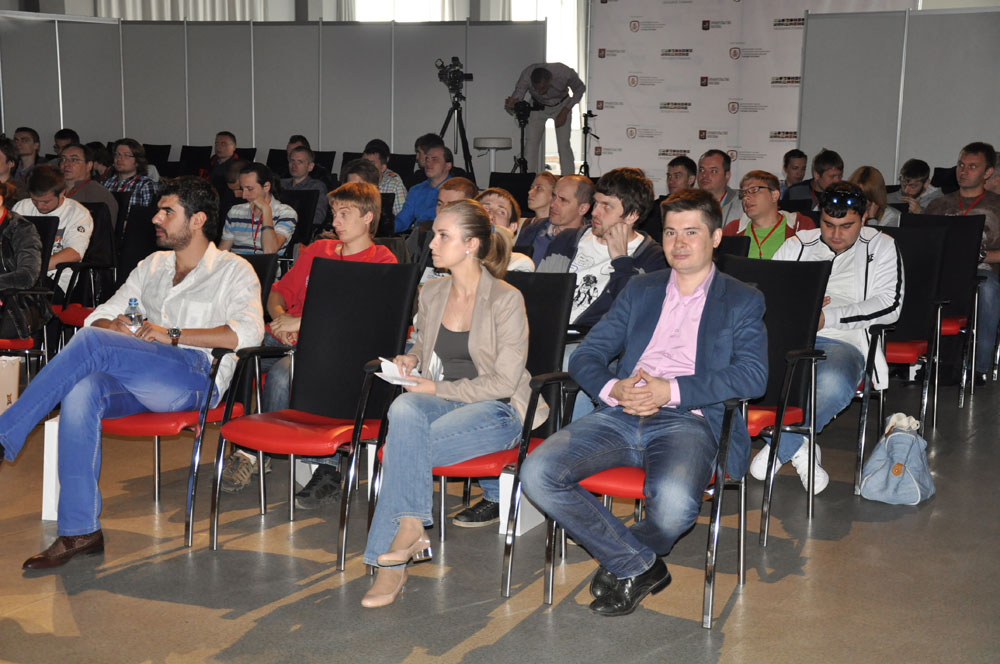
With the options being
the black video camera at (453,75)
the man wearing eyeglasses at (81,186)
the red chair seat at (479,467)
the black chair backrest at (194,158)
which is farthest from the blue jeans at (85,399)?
the black chair backrest at (194,158)

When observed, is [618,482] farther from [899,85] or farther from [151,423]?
[899,85]

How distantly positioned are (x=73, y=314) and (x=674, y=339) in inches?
146

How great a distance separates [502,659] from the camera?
2.57 metres

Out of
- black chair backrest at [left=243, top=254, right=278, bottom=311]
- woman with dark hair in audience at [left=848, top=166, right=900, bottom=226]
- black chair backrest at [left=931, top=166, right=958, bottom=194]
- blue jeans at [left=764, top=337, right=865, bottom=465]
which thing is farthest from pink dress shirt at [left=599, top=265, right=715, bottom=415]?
black chair backrest at [left=931, top=166, right=958, bottom=194]

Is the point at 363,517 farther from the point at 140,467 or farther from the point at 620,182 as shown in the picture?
the point at 620,182

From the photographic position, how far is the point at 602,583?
2.86 meters

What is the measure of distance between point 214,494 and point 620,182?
1.92 m

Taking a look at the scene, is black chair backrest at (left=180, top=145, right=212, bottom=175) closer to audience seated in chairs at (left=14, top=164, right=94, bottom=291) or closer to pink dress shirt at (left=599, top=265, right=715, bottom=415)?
audience seated in chairs at (left=14, top=164, right=94, bottom=291)

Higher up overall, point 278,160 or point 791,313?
point 278,160

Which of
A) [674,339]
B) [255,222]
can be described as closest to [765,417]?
[674,339]

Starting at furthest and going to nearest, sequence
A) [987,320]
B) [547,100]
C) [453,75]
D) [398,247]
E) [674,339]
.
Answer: [453,75]
[547,100]
[987,320]
[398,247]
[674,339]

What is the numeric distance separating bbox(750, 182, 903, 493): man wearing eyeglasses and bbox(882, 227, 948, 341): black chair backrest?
611 mm

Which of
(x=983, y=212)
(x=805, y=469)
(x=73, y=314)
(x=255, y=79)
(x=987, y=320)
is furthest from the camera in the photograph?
(x=255, y=79)

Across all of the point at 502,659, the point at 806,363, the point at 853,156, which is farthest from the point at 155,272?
the point at 853,156
